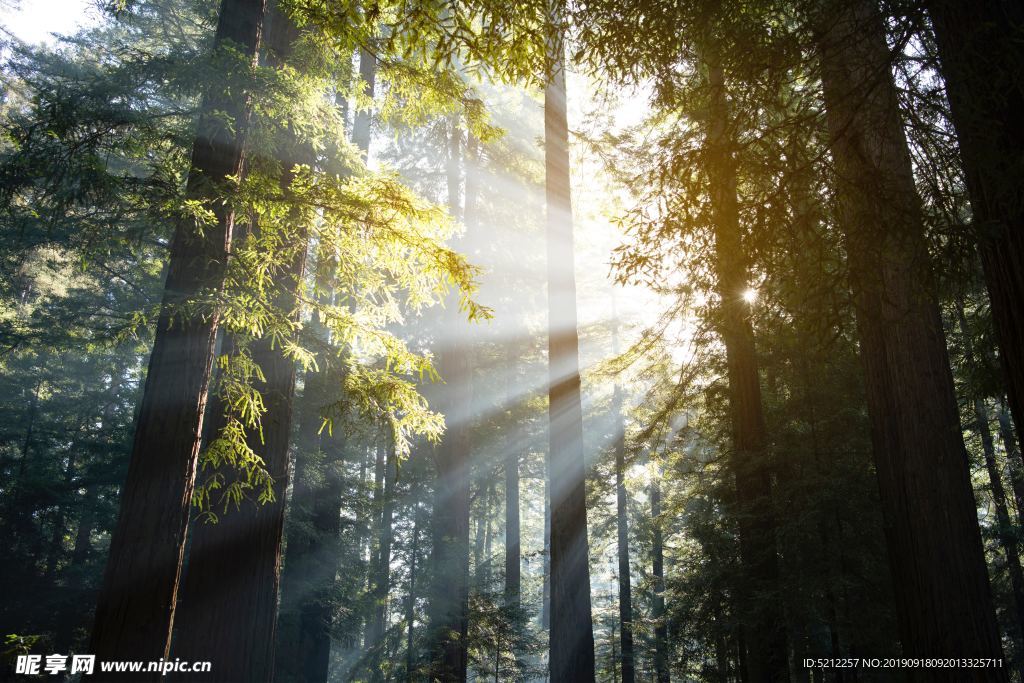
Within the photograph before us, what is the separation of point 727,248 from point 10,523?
19.8 meters

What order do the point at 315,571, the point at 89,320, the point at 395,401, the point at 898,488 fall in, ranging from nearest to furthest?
1. the point at 898,488
2. the point at 395,401
3. the point at 315,571
4. the point at 89,320

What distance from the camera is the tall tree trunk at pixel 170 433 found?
4.18m

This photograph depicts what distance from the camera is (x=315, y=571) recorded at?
14352 millimetres

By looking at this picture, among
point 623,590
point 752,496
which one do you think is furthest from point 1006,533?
point 623,590

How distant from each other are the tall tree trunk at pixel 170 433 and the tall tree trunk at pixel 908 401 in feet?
16.5

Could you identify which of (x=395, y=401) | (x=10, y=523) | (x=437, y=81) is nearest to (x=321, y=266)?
(x=395, y=401)

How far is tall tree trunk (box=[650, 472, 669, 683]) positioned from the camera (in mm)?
13297

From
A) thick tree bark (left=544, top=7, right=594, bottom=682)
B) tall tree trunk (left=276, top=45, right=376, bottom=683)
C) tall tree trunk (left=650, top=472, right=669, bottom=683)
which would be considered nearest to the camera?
thick tree bark (left=544, top=7, right=594, bottom=682)

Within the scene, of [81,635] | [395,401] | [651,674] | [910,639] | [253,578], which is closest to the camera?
[910,639]

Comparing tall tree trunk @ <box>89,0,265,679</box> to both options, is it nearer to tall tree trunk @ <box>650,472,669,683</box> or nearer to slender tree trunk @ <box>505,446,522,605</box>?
tall tree trunk @ <box>650,472,669,683</box>

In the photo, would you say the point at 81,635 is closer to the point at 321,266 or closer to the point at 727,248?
the point at 321,266

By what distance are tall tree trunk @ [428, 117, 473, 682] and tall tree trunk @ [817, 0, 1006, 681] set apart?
9877mm

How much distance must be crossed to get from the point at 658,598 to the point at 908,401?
58.0 ft

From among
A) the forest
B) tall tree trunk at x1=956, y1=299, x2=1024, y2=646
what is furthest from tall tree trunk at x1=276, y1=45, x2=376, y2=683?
tall tree trunk at x1=956, y1=299, x2=1024, y2=646
